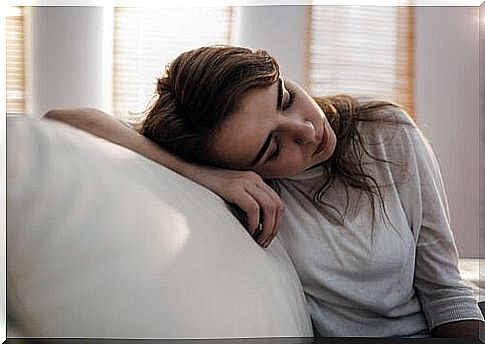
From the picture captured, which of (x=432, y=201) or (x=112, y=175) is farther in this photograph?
(x=432, y=201)

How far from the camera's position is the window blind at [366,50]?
1853 millimetres

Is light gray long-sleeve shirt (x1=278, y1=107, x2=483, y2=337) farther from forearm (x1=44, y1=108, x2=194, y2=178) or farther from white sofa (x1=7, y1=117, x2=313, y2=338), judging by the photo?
forearm (x1=44, y1=108, x2=194, y2=178)

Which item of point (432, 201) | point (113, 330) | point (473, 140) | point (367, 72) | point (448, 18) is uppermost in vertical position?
point (448, 18)

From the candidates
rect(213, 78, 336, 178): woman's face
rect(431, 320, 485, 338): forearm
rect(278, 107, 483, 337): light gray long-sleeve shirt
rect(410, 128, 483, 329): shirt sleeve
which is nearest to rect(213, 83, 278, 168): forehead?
rect(213, 78, 336, 178): woman's face

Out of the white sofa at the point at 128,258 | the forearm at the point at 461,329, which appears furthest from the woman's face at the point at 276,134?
the forearm at the point at 461,329

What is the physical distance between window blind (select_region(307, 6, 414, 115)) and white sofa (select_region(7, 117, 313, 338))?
0.41 metres

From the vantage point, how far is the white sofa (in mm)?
1683

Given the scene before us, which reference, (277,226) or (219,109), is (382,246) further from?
(219,109)

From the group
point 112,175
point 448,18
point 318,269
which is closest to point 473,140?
point 448,18

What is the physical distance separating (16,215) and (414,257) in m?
0.88

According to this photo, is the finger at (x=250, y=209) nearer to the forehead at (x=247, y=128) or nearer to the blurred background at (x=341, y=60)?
the forehead at (x=247, y=128)

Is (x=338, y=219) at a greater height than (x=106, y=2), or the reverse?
(x=106, y=2)

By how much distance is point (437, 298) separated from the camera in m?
1.88

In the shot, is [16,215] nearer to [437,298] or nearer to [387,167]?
[387,167]
